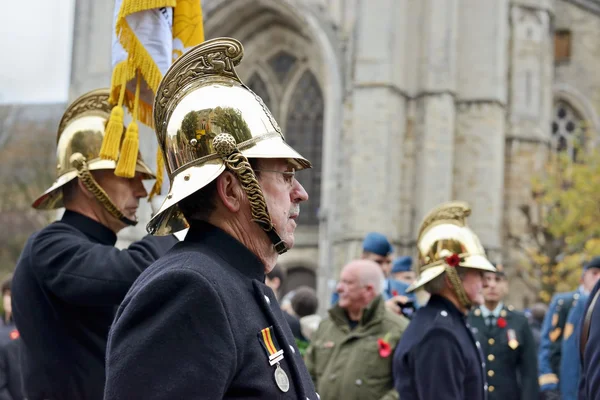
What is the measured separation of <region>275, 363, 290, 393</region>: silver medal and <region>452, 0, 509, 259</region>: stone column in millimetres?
26687

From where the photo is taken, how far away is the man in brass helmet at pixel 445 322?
17.7 ft

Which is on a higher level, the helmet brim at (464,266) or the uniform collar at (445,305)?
the helmet brim at (464,266)

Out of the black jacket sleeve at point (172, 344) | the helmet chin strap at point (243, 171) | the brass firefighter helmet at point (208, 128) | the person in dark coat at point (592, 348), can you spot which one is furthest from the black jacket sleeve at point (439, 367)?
the black jacket sleeve at point (172, 344)

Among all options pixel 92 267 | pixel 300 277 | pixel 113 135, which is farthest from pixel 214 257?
pixel 300 277

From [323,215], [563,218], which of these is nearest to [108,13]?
[323,215]

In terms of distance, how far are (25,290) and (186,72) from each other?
1732mm

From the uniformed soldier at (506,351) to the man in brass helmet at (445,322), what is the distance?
2.72 metres

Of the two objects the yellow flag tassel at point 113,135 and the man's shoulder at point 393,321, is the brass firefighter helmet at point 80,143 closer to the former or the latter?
the yellow flag tassel at point 113,135

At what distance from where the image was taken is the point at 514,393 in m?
8.96

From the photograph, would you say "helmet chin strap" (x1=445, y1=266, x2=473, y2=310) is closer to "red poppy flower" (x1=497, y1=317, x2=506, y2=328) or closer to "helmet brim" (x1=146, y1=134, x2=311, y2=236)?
"helmet brim" (x1=146, y1=134, x2=311, y2=236)

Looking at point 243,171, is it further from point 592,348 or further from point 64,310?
point 592,348

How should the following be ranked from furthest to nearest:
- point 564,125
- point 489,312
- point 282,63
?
point 564,125, point 282,63, point 489,312

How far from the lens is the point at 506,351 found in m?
9.13

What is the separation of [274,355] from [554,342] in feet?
27.5
